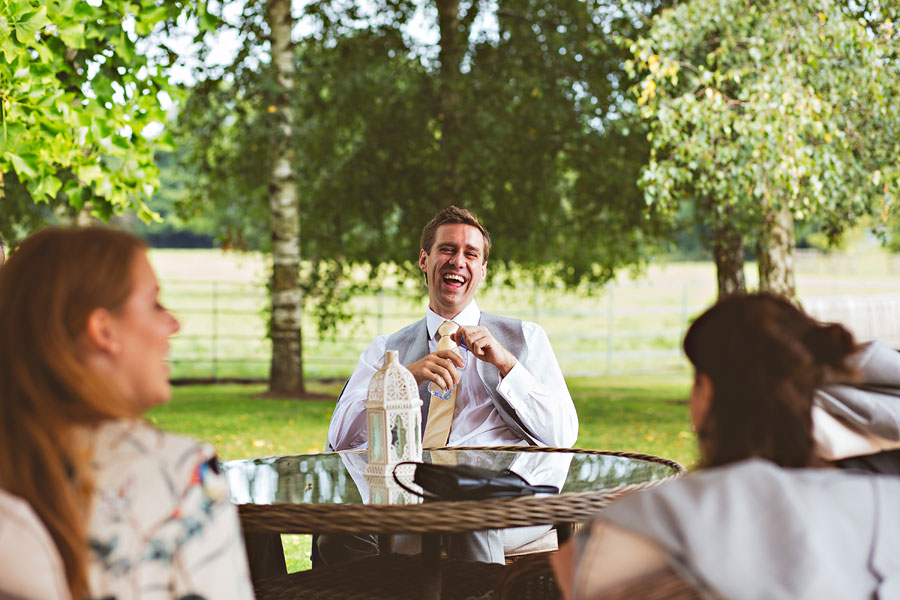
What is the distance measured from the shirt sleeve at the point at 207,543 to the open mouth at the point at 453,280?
6.38 feet

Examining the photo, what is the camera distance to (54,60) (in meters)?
4.73

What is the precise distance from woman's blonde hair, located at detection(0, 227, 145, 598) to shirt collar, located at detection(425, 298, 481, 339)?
205cm

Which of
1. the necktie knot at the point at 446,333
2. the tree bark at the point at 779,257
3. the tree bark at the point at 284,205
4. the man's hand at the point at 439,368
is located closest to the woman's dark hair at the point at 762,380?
the man's hand at the point at 439,368

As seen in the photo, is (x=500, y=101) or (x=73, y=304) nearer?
(x=73, y=304)

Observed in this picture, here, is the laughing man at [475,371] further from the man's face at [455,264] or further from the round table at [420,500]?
the round table at [420,500]

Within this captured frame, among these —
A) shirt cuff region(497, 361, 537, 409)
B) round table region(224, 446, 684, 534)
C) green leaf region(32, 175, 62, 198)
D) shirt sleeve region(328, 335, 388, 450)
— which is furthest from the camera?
green leaf region(32, 175, 62, 198)

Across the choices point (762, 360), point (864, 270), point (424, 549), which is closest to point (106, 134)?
point (424, 549)

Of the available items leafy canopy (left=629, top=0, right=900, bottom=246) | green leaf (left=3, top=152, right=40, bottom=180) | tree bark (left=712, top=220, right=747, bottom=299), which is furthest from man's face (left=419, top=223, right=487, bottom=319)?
tree bark (left=712, top=220, right=747, bottom=299)

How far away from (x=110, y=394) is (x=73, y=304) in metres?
0.13

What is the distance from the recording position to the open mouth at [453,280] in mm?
3275

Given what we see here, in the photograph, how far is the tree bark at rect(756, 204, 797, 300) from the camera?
29.9 feet

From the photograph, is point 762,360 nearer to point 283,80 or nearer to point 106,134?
point 106,134

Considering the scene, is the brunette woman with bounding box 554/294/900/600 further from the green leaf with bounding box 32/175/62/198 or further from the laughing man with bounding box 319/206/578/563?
the green leaf with bounding box 32/175/62/198

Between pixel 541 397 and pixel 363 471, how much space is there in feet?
2.16
